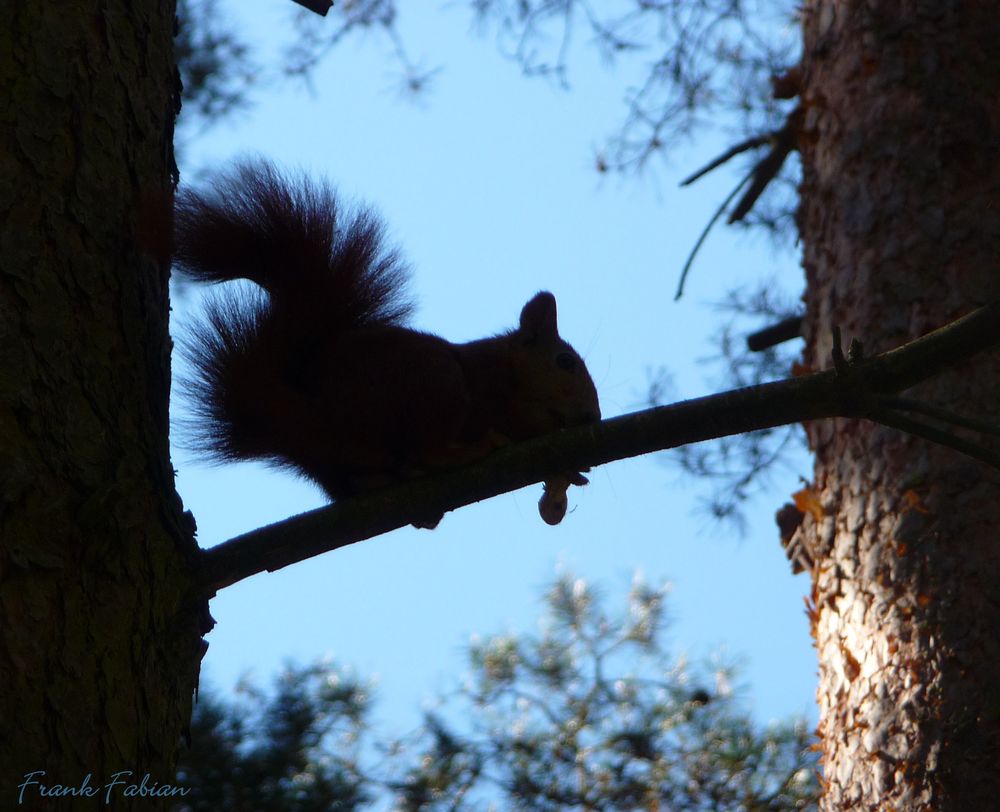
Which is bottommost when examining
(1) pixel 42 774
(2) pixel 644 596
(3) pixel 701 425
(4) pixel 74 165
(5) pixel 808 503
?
(1) pixel 42 774

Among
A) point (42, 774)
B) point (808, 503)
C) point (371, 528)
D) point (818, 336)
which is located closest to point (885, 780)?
point (808, 503)

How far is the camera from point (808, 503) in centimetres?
290

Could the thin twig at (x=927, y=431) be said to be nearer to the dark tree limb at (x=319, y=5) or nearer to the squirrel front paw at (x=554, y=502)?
the squirrel front paw at (x=554, y=502)

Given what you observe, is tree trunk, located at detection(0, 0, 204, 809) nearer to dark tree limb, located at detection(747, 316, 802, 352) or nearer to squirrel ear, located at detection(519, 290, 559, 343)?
squirrel ear, located at detection(519, 290, 559, 343)

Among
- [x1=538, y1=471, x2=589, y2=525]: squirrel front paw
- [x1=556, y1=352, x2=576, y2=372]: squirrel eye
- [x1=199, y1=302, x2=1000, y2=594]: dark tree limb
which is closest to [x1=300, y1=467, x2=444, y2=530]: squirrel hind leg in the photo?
[x1=538, y1=471, x2=589, y2=525]: squirrel front paw

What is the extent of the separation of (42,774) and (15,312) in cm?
52

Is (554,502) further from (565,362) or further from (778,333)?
(778,333)

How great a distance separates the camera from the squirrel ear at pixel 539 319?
7.40ft

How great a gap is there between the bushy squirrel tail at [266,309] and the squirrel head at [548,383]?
1.44ft

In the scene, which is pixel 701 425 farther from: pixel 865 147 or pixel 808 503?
pixel 865 147

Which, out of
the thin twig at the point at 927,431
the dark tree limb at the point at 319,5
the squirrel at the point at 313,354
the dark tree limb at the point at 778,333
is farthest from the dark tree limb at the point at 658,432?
the dark tree limb at the point at 778,333

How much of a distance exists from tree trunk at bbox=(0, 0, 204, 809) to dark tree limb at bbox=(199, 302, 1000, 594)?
0.38 ft

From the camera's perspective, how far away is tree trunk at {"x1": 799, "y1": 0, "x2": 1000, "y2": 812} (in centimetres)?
233

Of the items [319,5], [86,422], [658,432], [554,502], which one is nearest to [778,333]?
[554,502]
